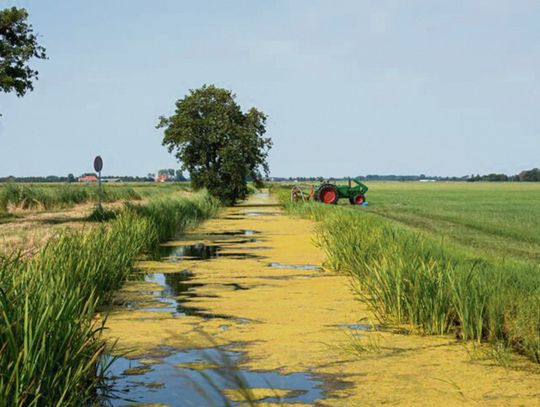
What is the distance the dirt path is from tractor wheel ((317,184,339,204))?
81.0 feet

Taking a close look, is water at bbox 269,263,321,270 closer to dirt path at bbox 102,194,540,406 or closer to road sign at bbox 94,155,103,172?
dirt path at bbox 102,194,540,406

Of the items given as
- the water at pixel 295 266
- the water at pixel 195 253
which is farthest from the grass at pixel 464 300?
the water at pixel 195 253

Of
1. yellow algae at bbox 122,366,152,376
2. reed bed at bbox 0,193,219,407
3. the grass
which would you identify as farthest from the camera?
the grass

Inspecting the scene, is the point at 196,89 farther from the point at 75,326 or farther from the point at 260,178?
the point at 75,326

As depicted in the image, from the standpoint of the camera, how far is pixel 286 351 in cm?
614

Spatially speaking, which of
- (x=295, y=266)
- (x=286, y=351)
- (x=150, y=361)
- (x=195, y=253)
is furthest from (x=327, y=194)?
(x=150, y=361)

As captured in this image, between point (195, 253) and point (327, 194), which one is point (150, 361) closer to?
point (195, 253)

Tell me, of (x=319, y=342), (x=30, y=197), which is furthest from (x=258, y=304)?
(x=30, y=197)

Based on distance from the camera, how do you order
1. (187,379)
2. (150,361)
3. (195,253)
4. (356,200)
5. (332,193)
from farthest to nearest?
(356,200), (332,193), (195,253), (150,361), (187,379)

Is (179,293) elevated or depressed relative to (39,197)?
depressed

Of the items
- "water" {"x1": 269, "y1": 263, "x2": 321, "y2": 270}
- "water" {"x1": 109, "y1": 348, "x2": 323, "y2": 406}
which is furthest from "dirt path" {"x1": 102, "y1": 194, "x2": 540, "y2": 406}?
"water" {"x1": 269, "y1": 263, "x2": 321, "y2": 270}

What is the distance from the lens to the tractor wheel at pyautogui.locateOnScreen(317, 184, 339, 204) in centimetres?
3559

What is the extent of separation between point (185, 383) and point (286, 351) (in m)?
1.15

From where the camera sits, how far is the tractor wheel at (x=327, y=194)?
117ft
